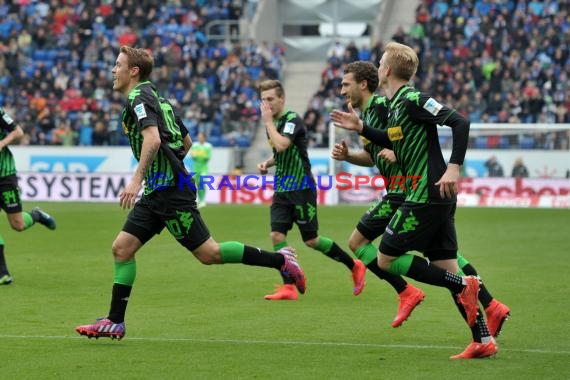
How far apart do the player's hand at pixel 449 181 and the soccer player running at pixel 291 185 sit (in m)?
4.11

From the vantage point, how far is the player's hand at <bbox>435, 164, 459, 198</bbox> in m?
7.52

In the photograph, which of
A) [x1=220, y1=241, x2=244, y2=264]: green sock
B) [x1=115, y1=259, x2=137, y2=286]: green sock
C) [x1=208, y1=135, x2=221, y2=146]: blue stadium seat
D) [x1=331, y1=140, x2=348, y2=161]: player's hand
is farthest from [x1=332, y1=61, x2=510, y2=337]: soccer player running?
[x1=208, y1=135, x2=221, y2=146]: blue stadium seat

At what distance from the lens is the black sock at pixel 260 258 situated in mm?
8930

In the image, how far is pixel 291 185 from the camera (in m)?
12.0

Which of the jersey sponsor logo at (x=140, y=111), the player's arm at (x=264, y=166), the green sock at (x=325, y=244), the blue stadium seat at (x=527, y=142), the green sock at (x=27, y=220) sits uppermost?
the jersey sponsor logo at (x=140, y=111)

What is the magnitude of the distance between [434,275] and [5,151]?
649 centimetres

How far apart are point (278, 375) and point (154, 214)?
1988 millimetres

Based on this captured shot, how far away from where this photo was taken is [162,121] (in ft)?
28.1

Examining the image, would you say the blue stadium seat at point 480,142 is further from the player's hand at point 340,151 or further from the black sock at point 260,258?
the player's hand at point 340,151

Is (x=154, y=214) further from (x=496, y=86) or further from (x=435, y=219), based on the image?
(x=496, y=86)

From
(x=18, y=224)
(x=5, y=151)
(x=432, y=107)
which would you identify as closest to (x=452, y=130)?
(x=432, y=107)

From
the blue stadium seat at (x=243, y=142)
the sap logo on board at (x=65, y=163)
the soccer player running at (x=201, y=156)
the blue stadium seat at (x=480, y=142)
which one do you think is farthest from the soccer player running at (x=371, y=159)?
the blue stadium seat at (x=243, y=142)

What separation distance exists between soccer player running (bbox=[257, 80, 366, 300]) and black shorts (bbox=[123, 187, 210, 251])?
10.2 ft

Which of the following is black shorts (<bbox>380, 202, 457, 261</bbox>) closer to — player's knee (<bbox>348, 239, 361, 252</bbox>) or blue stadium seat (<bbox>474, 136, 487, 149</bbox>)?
player's knee (<bbox>348, 239, 361, 252</bbox>)
